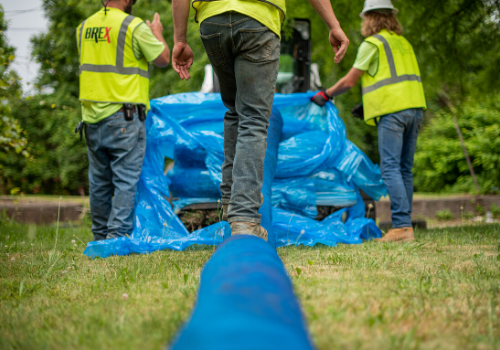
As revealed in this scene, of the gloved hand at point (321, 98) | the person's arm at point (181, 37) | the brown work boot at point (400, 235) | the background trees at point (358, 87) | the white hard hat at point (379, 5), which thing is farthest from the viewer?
the background trees at point (358, 87)

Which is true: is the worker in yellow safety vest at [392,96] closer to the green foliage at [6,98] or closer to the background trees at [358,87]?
the background trees at [358,87]

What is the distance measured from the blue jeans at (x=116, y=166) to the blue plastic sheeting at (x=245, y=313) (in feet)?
6.61

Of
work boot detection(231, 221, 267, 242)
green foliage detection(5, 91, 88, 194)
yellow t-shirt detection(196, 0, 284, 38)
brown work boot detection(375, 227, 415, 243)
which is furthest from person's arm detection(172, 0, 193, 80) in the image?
green foliage detection(5, 91, 88, 194)

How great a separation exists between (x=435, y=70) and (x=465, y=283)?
4.29 meters

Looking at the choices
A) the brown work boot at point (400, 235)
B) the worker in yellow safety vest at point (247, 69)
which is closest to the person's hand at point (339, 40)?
the worker in yellow safety vest at point (247, 69)

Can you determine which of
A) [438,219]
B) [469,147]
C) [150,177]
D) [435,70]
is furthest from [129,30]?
[469,147]

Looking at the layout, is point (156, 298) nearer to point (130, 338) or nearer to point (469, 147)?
point (130, 338)

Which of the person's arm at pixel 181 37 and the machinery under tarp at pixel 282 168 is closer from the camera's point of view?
the person's arm at pixel 181 37

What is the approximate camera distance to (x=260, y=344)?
759 mm

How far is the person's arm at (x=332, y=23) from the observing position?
2197 mm

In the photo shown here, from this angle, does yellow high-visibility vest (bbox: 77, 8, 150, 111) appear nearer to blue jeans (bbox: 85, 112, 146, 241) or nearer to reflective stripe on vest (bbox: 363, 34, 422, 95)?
blue jeans (bbox: 85, 112, 146, 241)

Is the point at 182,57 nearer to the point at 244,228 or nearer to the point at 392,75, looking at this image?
the point at 244,228

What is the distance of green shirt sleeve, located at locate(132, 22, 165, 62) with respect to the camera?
3166 mm

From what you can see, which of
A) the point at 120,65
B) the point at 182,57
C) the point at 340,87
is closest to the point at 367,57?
the point at 340,87
